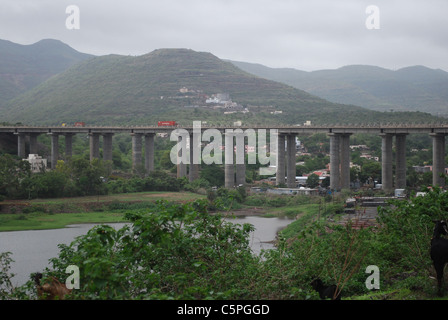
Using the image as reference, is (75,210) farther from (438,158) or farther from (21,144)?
(438,158)

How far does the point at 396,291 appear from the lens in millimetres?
13289

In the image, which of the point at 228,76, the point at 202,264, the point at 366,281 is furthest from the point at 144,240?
the point at 228,76

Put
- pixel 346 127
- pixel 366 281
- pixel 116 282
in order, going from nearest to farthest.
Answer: pixel 116 282
pixel 366 281
pixel 346 127

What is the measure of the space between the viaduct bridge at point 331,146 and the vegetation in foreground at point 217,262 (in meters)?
36.6

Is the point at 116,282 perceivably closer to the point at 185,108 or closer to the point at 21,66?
the point at 185,108

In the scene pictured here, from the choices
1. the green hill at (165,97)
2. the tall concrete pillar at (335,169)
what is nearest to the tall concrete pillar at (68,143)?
the green hill at (165,97)

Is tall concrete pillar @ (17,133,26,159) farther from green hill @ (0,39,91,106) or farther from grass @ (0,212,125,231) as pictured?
green hill @ (0,39,91,106)

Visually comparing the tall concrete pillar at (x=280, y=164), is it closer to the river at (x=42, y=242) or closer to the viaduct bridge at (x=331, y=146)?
the viaduct bridge at (x=331, y=146)

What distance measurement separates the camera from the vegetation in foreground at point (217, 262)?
10.4 m

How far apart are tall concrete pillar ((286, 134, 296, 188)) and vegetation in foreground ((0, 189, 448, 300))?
44502mm

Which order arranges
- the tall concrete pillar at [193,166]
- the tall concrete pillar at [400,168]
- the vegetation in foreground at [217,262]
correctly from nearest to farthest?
the vegetation in foreground at [217,262]
the tall concrete pillar at [400,168]
the tall concrete pillar at [193,166]

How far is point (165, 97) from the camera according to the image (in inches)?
5246

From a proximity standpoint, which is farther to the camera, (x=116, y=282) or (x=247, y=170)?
(x=247, y=170)
